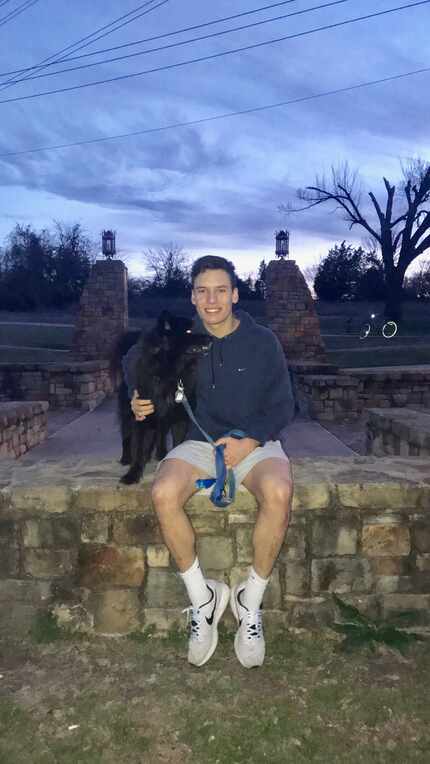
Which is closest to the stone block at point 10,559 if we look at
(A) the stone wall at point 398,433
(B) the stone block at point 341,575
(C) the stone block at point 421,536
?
(B) the stone block at point 341,575

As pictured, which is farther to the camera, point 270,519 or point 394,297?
point 394,297

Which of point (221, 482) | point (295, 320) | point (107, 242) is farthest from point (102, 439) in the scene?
point (107, 242)

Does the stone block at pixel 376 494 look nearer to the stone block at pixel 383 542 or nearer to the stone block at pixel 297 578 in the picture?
the stone block at pixel 383 542

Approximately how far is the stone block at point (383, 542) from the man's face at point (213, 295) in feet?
3.83

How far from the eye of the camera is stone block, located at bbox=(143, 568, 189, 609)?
7.79 feet

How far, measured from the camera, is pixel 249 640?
2.12 metres

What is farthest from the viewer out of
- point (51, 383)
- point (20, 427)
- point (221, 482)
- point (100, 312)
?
point (100, 312)

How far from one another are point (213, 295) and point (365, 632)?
5.32 feet

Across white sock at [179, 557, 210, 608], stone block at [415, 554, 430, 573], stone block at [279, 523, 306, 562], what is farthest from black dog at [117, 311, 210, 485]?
stone block at [415, 554, 430, 573]

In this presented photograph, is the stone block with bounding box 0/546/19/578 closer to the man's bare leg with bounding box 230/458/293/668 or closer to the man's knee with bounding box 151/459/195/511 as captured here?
Answer: the man's knee with bounding box 151/459/195/511

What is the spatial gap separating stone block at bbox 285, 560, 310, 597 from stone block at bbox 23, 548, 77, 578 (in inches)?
37.7

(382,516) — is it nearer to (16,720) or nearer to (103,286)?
(16,720)

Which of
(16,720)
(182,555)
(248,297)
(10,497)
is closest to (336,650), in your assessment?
(182,555)

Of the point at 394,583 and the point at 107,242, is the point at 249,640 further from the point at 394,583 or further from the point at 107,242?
the point at 107,242
